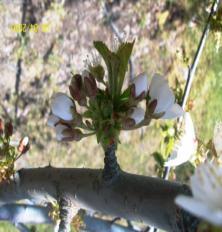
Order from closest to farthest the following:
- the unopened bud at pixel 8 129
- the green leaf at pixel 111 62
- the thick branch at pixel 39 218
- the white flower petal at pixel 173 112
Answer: the green leaf at pixel 111 62
the white flower petal at pixel 173 112
the unopened bud at pixel 8 129
the thick branch at pixel 39 218

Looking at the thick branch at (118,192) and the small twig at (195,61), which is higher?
the small twig at (195,61)

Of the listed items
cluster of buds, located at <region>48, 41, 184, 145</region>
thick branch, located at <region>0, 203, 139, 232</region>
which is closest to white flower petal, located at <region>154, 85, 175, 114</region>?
cluster of buds, located at <region>48, 41, 184, 145</region>

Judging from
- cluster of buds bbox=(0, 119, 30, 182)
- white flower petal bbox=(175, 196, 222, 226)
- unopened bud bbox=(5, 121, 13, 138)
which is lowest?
cluster of buds bbox=(0, 119, 30, 182)

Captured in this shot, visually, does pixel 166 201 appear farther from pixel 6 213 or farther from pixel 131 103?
pixel 6 213

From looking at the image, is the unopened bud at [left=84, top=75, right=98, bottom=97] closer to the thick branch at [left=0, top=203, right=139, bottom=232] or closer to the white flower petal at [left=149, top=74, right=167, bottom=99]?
the white flower petal at [left=149, top=74, right=167, bottom=99]
